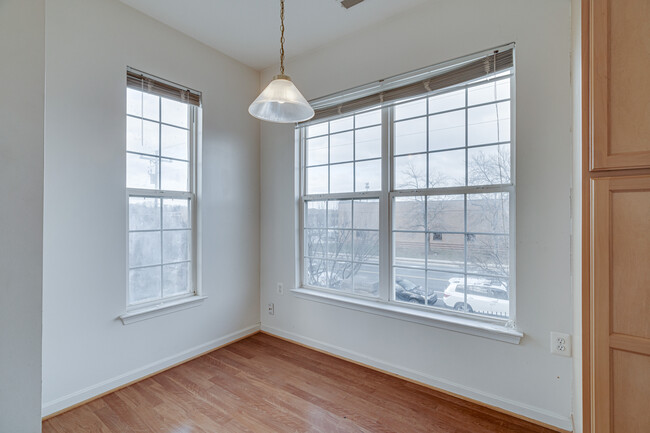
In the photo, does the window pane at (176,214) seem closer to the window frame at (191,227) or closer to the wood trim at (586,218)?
the window frame at (191,227)

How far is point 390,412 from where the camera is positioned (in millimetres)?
1924

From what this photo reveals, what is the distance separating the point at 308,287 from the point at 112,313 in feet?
5.32

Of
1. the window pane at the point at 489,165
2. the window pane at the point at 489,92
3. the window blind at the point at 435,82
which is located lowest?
the window pane at the point at 489,165

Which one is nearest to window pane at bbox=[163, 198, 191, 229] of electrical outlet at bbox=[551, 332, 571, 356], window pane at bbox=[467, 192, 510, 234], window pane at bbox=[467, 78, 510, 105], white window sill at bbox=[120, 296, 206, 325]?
white window sill at bbox=[120, 296, 206, 325]

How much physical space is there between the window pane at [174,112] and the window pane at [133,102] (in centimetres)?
19

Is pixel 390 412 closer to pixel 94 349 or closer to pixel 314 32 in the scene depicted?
pixel 94 349

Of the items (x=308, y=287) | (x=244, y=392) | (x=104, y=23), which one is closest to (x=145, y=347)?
(x=244, y=392)

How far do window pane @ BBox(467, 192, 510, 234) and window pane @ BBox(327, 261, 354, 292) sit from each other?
1.11 metres

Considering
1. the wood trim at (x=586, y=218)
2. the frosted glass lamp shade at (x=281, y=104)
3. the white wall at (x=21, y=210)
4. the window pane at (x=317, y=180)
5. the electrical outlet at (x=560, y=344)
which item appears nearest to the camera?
the white wall at (x=21, y=210)

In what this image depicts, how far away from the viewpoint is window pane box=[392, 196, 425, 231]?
2326 mm

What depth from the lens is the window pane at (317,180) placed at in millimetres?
2904

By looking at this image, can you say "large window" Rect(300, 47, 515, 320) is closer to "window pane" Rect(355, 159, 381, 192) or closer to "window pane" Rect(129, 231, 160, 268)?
"window pane" Rect(355, 159, 381, 192)

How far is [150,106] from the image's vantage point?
243cm

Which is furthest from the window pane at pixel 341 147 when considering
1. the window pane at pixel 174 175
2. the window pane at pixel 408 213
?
the window pane at pixel 174 175
